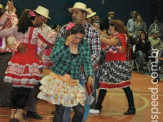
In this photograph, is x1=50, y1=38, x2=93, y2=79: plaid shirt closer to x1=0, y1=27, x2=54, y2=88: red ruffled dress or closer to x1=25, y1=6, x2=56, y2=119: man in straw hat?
x1=0, y1=27, x2=54, y2=88: red ruffled dress

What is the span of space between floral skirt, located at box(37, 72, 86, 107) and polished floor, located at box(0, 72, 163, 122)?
6.38 feet

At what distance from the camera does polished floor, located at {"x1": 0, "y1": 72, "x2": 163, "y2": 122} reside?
671 centimetres

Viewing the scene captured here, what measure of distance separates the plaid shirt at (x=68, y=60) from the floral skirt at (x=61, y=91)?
0.25 feet

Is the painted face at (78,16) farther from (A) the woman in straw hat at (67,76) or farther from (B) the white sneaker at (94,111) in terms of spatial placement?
(B) the white sneaker at (94,111)

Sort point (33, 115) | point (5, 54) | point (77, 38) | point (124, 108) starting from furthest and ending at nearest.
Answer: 1. point (124, 108)
2. point (5, 54)
3. point (33, 115)
4. point (77, 38)

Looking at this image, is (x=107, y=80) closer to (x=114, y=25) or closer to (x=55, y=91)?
(x=114, y=25)

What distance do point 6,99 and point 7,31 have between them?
2168mm

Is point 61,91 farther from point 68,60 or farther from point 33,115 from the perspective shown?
point 33,115

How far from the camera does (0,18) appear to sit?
6.79 meters

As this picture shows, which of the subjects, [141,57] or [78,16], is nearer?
[78,16]

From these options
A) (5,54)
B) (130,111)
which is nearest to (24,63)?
(5,54)

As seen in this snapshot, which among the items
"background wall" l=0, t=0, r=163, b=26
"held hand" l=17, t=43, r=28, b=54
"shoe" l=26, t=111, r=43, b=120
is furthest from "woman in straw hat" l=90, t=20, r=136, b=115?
"background wall" l=0, t=0, r=163, b=26

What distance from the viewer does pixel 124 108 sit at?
7.73 meters

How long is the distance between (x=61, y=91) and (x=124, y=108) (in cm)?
346
